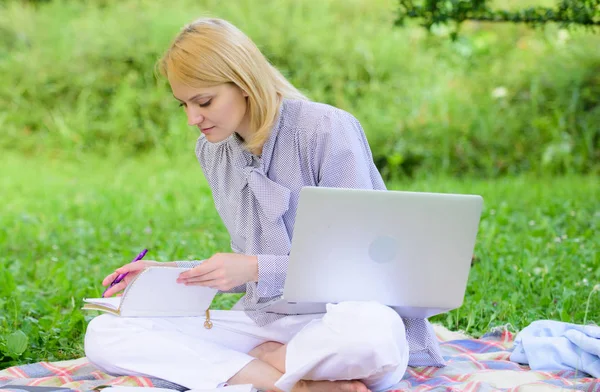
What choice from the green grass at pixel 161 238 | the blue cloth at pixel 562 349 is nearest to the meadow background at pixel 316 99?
the green grass at pixel 161 238

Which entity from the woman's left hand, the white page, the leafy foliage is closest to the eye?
the woman's left hand

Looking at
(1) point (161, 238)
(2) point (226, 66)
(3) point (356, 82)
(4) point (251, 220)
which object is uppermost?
(2) point (226, 66)

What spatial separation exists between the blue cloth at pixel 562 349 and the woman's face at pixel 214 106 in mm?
1204

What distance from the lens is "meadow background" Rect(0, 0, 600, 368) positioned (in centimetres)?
398

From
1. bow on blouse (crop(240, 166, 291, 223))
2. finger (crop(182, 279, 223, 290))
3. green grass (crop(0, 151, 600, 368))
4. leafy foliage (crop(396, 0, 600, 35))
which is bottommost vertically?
green grass (crop(0, 151, 600, 368))

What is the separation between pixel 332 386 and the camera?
2.54 meters

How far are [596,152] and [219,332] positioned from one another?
469cm

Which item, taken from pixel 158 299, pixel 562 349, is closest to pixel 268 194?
pixel 158 299

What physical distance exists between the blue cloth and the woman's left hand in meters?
0.98

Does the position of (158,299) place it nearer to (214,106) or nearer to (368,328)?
(214,106)

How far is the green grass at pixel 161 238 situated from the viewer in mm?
3584

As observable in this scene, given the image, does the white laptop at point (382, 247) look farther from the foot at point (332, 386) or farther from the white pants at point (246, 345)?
the foot at point (332, 386)

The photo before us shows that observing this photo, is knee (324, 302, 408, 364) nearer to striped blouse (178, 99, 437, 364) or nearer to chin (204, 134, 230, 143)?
striped blouse (178, 99, 437, 364)

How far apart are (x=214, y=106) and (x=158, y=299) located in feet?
2.06
